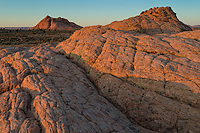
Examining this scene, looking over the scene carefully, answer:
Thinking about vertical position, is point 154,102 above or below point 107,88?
below

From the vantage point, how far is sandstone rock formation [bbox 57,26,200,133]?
728 centimetres

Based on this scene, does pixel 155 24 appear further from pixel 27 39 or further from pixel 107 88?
pixel 27 39

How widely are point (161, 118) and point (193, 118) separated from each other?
1.55m

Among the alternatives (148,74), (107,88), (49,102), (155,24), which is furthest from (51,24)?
(49,102)

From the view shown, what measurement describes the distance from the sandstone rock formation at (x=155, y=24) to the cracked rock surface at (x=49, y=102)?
11814 millimetres

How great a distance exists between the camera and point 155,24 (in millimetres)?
17781

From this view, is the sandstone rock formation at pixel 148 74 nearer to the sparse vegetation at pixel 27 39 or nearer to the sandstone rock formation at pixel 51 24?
the sparse vegetation at pixel 27 39

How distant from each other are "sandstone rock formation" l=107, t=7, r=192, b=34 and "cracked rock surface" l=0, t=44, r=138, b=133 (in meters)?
11.8

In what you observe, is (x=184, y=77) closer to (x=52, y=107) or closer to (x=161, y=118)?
(x=161, y=118)

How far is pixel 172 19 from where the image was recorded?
62.8ft

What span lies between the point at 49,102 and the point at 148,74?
6263mm

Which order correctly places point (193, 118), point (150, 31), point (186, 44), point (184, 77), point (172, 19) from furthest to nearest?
point (172, 19)
point (150, 31)
point (186, 44)
point (184, 77)
point (193, 118)

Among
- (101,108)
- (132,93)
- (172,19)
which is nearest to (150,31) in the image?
(172,19)

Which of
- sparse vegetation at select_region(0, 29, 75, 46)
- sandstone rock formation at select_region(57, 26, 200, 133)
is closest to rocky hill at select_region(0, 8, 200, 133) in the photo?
sandstone rock formation at select_region(57, 26, 200, 133)
